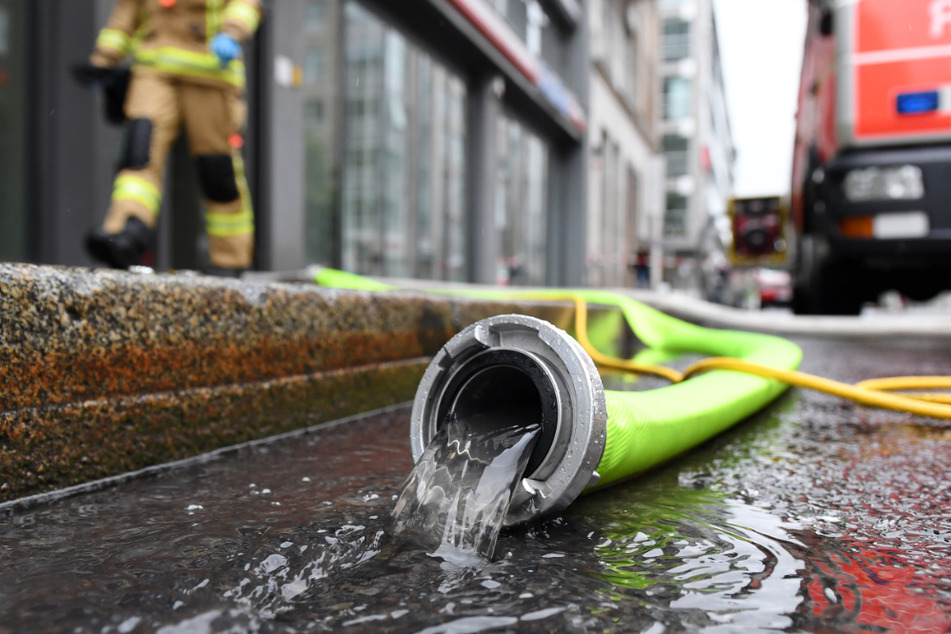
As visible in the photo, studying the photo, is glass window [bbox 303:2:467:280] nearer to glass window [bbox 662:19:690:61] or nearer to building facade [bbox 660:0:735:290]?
building facade [bbox 660:0:735:290]

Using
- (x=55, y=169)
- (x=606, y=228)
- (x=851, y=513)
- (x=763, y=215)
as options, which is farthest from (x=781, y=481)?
(x=606, y=228)

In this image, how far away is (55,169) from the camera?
455 cm

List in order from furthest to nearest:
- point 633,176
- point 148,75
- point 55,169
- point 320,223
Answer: point 633,176 < point 320,223 < point 55,169 < point 148,75

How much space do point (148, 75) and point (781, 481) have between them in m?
3.36

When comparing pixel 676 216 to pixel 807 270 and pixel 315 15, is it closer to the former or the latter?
pixel 807 270

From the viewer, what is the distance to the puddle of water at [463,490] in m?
1.25

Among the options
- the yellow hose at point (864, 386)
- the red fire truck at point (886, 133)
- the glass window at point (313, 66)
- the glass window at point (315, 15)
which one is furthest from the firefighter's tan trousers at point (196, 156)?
the red fire truck at point (886, 133)

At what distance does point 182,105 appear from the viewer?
3861mm

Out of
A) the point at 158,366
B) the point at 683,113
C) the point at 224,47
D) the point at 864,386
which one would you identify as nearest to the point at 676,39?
the point at 683,113

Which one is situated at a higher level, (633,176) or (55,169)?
(633,176)

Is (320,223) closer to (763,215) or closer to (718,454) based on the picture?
(763,215)

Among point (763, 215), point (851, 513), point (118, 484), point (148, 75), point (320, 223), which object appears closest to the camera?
point (851, 513)

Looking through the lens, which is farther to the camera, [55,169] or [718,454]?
[55,169]

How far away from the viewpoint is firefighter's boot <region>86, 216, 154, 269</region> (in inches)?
126
